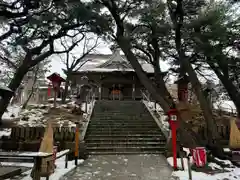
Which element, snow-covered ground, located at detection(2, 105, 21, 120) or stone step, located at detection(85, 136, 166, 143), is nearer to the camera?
stone step, located at detection(85, 136, 166, 143)

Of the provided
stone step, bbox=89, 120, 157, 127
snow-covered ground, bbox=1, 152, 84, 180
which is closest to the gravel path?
snow-covered ground, bbox=1, 152, 84, 180

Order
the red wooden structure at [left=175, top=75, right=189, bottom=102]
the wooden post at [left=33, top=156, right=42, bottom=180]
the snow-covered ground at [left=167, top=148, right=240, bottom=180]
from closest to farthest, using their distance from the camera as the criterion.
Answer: the wooden post at [left=33, top=156, right=42, bottom=180] → the snow-covered ground at [left=167, top=148, right=240, bottom=180] → the red wooden structure at [left=175, top=75, right=189, bottom=102]

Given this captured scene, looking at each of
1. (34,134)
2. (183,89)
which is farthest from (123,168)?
(183,89)

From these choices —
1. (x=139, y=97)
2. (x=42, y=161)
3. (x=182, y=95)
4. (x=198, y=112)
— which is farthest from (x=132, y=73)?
(x=42, y=161)

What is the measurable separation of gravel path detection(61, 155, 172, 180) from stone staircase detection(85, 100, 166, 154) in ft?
3.21

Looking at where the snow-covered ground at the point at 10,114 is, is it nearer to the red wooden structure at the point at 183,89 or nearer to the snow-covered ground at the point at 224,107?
the red wooden structure at the point at 183,89

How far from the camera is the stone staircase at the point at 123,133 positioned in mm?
10656

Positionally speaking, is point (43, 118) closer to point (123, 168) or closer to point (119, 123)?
point (119, 123)

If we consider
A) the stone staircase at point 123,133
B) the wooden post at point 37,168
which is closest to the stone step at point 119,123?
the stone staircase at point 123,133

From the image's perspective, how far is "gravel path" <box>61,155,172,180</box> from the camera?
6820mm

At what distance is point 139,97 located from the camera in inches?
965

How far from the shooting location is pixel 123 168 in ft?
25.6

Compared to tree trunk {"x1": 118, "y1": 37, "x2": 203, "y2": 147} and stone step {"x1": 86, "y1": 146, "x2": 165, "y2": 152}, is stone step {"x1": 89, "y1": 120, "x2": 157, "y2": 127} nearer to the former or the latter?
stone step {"x1": 86, "y1": 146, "x2": 165, "y2": 152}

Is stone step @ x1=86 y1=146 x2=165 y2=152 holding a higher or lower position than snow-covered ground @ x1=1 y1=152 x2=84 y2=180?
higher
